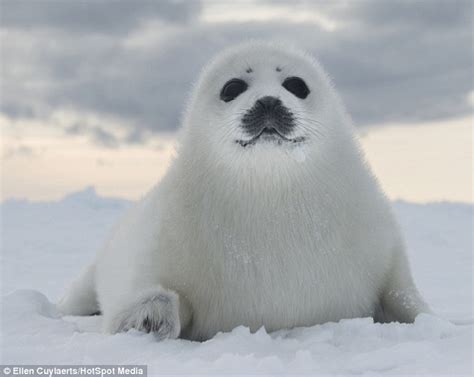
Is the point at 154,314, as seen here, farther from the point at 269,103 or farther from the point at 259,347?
the point at 269,103

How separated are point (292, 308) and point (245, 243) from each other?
1.46 ft

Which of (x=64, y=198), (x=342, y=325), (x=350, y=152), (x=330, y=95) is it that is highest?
(x=64, y=198)

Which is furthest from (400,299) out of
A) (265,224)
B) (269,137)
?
(269,137)

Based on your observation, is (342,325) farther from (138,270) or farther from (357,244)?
(138,270)

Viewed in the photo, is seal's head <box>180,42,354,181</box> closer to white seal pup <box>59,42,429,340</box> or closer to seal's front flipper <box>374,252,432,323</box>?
white seal pup <box>59,42,429,340</box>

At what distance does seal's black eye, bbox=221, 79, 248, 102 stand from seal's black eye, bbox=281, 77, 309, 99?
234 mm

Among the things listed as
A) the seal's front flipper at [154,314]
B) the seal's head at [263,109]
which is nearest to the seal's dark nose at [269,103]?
the seal's head at [263,109]

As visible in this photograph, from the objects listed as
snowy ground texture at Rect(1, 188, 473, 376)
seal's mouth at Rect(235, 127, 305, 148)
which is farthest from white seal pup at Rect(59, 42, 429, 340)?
snowy ground texture at Rect(1, 188, 473, 376)

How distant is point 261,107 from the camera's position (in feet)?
11.5

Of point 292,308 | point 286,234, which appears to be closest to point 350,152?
point 286,234

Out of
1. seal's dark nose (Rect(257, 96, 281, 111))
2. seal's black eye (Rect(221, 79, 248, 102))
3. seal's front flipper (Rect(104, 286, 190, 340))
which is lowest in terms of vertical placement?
seal's front flipper (Rect(104, 286, 190, 340))

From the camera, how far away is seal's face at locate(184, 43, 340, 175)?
3520 mm

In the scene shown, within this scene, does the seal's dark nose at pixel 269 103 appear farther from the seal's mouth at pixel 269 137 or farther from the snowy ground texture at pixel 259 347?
the snowy ground texture at pixel 259 347

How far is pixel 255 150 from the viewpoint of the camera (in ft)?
11.7
